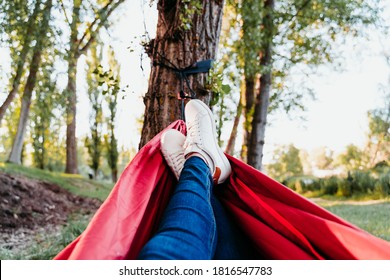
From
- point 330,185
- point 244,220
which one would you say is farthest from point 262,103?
point 330,185

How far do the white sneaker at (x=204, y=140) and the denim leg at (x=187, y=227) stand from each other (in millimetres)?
206

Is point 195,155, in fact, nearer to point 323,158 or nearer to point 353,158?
point 353,158

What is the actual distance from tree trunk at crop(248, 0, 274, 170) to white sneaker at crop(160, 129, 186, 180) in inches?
149

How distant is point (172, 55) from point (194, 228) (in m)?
1.02

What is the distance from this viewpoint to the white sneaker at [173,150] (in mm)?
1322

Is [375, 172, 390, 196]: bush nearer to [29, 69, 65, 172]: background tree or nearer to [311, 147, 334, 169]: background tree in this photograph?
[29, 69, 65, 172]: background tree

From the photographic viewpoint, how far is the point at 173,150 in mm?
Answer: 1356

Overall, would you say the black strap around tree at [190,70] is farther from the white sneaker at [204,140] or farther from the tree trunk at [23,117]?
the tree trunk at [23,117]

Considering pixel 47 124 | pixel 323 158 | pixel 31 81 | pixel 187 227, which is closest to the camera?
pixel 187 227

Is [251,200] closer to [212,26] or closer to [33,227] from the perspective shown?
[212,26]

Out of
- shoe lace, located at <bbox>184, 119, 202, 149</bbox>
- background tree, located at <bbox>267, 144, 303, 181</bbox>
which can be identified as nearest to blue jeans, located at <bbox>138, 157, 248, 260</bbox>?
shoe lace, located at <bbox>184, 119, 202, 149</bbox>

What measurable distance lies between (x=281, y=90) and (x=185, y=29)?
5.77 metres

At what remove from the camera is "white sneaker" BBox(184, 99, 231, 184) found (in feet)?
4.49

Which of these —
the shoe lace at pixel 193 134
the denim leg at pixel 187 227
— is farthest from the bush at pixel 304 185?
the denim leg at pixel 187 227
